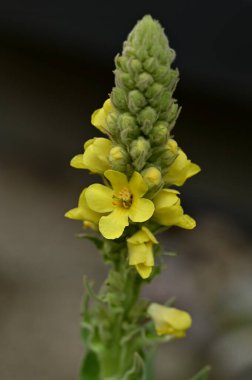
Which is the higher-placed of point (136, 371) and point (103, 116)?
point (103, 116)

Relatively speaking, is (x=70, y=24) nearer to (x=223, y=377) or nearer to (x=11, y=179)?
(x=11, y=179)

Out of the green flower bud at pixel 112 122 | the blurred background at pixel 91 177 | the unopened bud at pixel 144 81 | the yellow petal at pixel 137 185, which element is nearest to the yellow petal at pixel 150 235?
the yellow petal at pixel 137 185

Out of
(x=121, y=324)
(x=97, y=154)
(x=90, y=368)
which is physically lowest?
(x=90, y=368)

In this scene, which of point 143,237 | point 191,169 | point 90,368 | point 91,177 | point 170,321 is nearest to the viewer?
point 143,237

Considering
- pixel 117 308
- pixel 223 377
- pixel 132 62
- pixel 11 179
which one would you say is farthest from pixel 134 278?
pixel 11 179

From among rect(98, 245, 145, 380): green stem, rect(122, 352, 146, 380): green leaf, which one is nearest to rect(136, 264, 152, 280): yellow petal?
rect(98, 245, 145, 380): green stem

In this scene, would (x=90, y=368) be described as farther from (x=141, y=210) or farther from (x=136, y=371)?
(x=141, y=210)

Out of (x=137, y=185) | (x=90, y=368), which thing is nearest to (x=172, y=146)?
(x=137, y=185)
